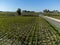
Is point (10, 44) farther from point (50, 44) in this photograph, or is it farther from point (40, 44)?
point (50, 44)

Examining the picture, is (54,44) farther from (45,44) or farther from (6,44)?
(6,44)

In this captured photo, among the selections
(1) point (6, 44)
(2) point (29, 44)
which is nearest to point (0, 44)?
(1) point (6, 44)

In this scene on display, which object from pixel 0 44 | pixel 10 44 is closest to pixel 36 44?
pixel 10 44

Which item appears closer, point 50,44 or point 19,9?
point 50,44

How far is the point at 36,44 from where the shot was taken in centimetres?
901

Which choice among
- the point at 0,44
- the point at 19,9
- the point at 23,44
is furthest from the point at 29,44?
the point at 19,9

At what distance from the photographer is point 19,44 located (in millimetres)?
9055

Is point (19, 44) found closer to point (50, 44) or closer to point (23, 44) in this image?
point (23, 44)

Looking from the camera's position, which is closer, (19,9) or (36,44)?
(36,44)

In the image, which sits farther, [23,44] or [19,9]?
[19,9]

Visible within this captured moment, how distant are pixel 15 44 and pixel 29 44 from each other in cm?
86

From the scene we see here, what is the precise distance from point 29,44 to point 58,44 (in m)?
1.79

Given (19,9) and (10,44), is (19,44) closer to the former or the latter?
(10,44)

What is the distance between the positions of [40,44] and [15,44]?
60.8 inches
